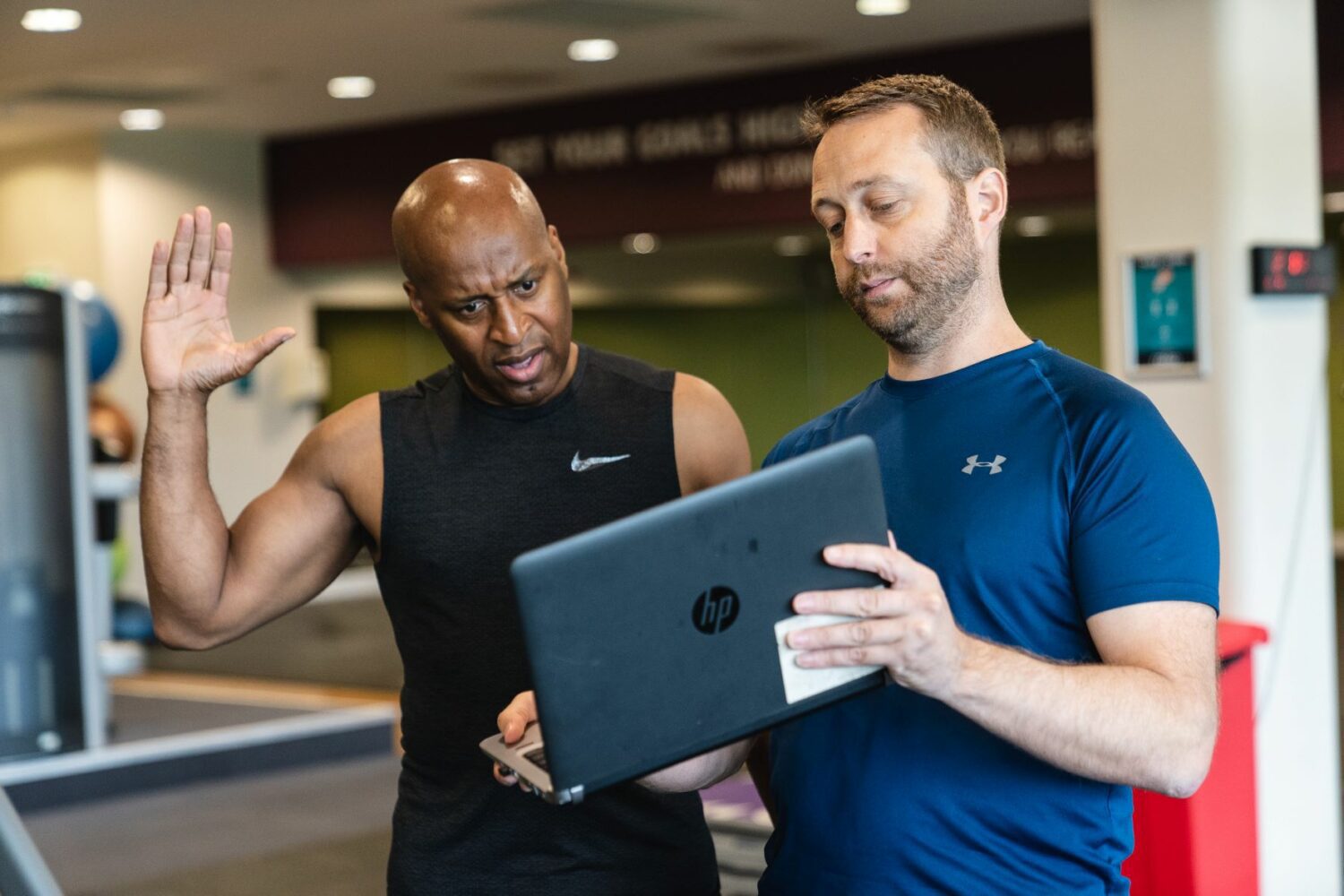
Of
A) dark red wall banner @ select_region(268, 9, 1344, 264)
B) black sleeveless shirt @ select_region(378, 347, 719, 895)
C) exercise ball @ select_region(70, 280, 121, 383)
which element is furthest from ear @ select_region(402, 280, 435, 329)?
exercise ball @ select_region(70, 280, 121, 383)

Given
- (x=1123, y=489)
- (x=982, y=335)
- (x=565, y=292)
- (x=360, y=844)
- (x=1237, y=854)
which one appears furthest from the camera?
(x=360, y=844)

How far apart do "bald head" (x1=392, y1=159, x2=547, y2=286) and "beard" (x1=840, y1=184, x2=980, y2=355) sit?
19.4 inches

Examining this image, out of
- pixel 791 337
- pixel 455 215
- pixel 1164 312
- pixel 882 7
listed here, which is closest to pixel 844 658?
pixel 455 215

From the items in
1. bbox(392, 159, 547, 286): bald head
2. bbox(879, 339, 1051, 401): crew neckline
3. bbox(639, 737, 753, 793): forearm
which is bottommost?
bbox(639, 737, 753, 793): forearm

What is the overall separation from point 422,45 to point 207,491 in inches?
228

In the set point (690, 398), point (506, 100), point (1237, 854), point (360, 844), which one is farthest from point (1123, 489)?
point (506, 100)

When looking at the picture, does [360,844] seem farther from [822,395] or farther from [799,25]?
[822,395]

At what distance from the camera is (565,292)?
1929mm

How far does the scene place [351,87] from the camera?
847 cm

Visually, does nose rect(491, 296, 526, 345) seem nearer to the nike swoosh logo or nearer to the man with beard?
the nike swoosh logo

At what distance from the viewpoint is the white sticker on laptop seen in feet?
4.09

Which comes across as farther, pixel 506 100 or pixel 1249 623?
pixel 506 100

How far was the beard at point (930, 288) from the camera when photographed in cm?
151

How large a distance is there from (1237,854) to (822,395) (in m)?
5.96
